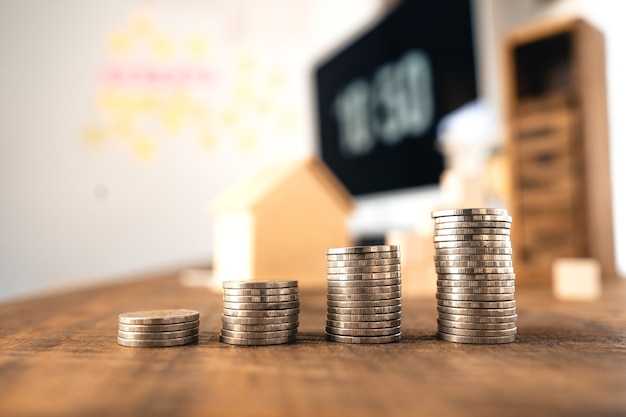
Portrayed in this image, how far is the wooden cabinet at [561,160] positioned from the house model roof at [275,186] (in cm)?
63

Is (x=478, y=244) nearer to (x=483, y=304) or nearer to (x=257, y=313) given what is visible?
(x=483, y=304)

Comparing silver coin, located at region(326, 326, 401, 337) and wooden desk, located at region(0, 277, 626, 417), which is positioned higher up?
silver coin, located at region(326, 326, 401, 337)

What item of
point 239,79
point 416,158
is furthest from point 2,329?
point 239,79

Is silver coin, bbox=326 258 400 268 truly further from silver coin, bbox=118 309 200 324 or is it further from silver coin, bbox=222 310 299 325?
silver coin, bbox=118 309 200 324

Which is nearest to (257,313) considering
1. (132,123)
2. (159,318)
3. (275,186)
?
(159,318)

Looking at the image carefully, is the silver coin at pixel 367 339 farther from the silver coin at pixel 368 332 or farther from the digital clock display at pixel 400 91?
the digital clock display at pixel 400 91

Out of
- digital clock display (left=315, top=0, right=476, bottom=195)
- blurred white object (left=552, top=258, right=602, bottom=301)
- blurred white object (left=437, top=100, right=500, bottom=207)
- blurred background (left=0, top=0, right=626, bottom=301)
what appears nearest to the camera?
blurred white object (left=552, top=258, right=602, bottom=301)

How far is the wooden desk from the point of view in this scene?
1.42 feet

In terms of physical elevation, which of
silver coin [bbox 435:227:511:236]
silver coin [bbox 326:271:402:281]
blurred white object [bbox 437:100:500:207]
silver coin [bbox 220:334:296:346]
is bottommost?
silver coin [bbox 220:334:296:346]

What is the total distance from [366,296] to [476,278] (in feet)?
0.46

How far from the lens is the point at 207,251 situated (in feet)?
13.1

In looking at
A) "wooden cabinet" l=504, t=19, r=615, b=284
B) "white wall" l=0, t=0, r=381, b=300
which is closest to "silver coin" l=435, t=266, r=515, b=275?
"wooden cabinet" l=504, t=19, r=615, b=284

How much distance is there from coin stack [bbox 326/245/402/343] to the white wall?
2.94 m

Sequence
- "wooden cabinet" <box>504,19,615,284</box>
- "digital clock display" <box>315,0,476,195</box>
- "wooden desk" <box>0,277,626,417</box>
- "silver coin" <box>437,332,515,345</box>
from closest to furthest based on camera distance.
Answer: "wooden desk" <box>0,277,626,417</box> → "silver coin" <box>437,332,515,345</box> → "wooden cabinet" <box>504,19,615,284</box> → "digital clock display" <box>315,0,476,195</box>
